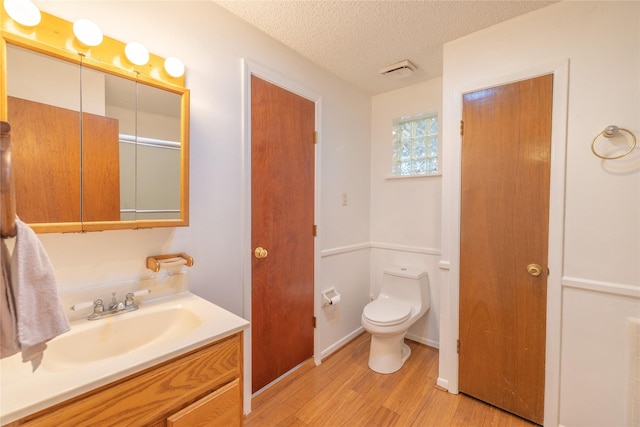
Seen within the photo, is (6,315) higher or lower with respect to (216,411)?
higher

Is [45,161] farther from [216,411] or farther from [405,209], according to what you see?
[405,209]

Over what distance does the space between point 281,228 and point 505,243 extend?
1.42m

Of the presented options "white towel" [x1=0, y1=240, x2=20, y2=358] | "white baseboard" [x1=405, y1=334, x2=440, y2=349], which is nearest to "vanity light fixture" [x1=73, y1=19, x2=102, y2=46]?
"white towel" [x1=0, y1=240, x2=20, y2=358]

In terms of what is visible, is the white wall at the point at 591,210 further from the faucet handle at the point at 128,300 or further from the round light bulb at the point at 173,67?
the faucet handle at the point at 128,300

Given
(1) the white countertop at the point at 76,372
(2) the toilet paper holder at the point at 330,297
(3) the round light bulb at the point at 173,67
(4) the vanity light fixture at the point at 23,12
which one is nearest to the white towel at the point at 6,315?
(1) the white countertop at the point at 76,372

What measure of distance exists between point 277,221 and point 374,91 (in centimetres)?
166

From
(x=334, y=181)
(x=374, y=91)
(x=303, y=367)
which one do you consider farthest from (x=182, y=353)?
(x=374, y=91)

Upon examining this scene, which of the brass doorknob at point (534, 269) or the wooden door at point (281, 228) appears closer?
the brass doorknob at point (534, 269)

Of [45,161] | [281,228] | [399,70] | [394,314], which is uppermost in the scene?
[399,70]

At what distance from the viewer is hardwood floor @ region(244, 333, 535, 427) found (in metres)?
1.62

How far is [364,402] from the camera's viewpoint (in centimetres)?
177

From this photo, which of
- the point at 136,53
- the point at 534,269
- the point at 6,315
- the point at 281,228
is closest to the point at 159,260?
the point at 6,315

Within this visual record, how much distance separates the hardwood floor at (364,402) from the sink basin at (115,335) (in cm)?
85

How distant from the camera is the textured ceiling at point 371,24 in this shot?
1507 mm
